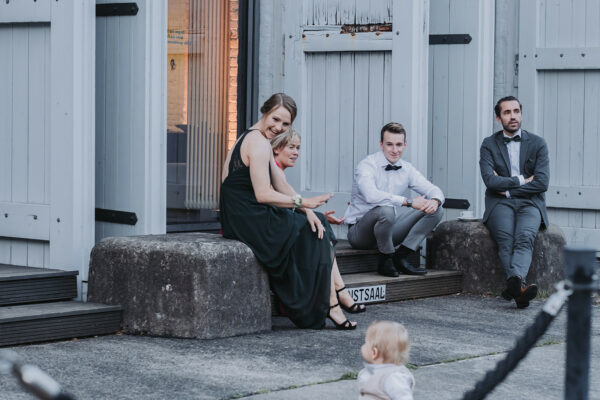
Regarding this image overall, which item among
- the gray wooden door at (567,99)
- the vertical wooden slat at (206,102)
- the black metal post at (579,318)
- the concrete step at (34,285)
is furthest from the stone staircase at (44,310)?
the gray wooden door at (567,99)

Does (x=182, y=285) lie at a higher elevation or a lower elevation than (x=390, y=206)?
lower

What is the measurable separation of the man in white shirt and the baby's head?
12.7ft

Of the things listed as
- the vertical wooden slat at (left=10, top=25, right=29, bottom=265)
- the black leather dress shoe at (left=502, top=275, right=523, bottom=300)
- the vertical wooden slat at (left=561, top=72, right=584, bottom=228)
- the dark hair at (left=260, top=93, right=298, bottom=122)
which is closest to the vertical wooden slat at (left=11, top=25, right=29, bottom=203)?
the vertical wooden slat at (left=10, top=25, right=29, bottom=265)

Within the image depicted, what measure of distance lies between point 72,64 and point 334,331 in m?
2.10

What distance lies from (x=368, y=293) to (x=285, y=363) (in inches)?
82.6

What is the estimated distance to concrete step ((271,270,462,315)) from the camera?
25.0ft

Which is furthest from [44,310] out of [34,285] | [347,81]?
[347,81]

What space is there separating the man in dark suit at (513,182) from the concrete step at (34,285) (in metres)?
3.01

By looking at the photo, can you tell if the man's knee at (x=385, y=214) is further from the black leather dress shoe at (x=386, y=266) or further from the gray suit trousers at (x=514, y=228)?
the gray suit trousers at (x=514, y=228)

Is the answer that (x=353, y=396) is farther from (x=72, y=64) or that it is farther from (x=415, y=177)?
(x=415, y=177)

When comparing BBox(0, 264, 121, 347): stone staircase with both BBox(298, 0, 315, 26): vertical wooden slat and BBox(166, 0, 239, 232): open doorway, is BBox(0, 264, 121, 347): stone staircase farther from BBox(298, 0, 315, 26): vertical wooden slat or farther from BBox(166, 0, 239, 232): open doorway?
BBox(298, 0, 315, 26): vertical wooden slat

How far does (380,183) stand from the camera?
8.07m

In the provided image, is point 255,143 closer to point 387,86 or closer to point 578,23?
point 387,86

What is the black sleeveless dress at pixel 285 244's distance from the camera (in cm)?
662
